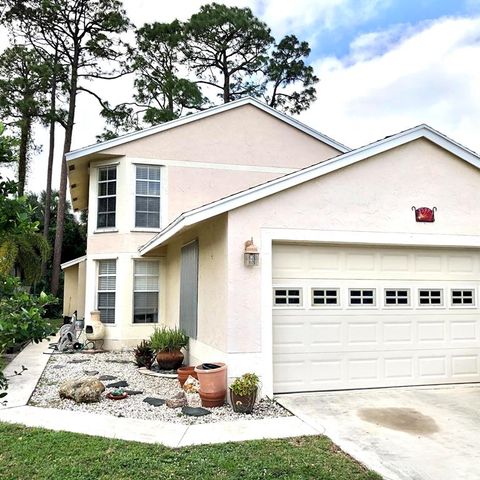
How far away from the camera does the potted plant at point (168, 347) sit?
1047cm

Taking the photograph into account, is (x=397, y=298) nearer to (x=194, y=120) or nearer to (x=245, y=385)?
(x=245, y=385)

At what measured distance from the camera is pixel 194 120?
1534cm

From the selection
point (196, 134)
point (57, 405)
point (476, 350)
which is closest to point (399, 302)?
point (476, 350)

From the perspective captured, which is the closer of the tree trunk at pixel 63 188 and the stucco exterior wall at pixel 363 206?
the stucco exterior wall at pixel 363 206

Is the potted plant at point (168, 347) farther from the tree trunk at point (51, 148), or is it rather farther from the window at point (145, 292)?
the tree trunk at point (51, 148)

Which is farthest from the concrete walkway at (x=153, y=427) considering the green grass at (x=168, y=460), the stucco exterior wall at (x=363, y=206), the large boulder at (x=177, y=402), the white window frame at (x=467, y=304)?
the white window frame at (x=467, y=304)

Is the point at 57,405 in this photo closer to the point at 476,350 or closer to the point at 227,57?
the point at 476,350

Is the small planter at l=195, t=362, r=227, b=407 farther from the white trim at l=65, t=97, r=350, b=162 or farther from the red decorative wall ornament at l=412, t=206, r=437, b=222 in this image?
the white trim at l=65, t=97, r=350, b=162

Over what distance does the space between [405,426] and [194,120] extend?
1145 centimetres

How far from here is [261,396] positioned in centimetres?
775

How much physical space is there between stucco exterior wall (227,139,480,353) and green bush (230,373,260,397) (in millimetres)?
557

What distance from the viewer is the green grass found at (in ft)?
15.7

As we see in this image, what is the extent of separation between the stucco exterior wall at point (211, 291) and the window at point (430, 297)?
A: 12.3ft

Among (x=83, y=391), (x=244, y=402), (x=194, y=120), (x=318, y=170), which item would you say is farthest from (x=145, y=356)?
(x=194, y=120)
